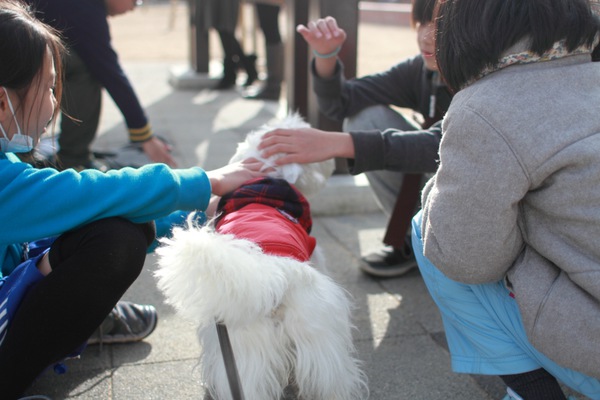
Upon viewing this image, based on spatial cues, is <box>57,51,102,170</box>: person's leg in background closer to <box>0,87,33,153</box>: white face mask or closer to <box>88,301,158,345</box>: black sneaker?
<box>88,301,158,345</box>: black sneaker

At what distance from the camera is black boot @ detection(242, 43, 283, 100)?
655 cm

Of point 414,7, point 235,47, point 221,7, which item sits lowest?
point 235,47

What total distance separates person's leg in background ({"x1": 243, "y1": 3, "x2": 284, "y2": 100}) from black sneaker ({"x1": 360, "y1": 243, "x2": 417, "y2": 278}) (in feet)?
13.8

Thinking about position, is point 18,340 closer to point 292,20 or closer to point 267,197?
point 267,197

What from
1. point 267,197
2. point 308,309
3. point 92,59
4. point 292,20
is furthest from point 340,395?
point 292,20

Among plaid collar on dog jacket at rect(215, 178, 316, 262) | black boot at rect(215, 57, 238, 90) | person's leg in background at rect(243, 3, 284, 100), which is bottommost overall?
black boot at rect(215, 57, 238, 90)

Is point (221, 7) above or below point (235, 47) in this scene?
above

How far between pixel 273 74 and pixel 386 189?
4198 mm

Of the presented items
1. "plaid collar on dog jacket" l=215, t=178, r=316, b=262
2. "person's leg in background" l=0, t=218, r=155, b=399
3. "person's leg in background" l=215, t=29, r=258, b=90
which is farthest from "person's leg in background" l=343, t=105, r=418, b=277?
"person's leg in background" l=215, t=29, r=258, b=90

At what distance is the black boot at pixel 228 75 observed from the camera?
7.26 metres

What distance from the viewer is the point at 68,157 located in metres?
3.52

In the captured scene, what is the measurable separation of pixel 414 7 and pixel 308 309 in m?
1.38

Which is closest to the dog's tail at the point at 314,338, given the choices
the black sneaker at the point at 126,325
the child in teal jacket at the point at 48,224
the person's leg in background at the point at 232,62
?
the child in teal jacket at the point at 48,224

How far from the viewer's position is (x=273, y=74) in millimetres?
6551
